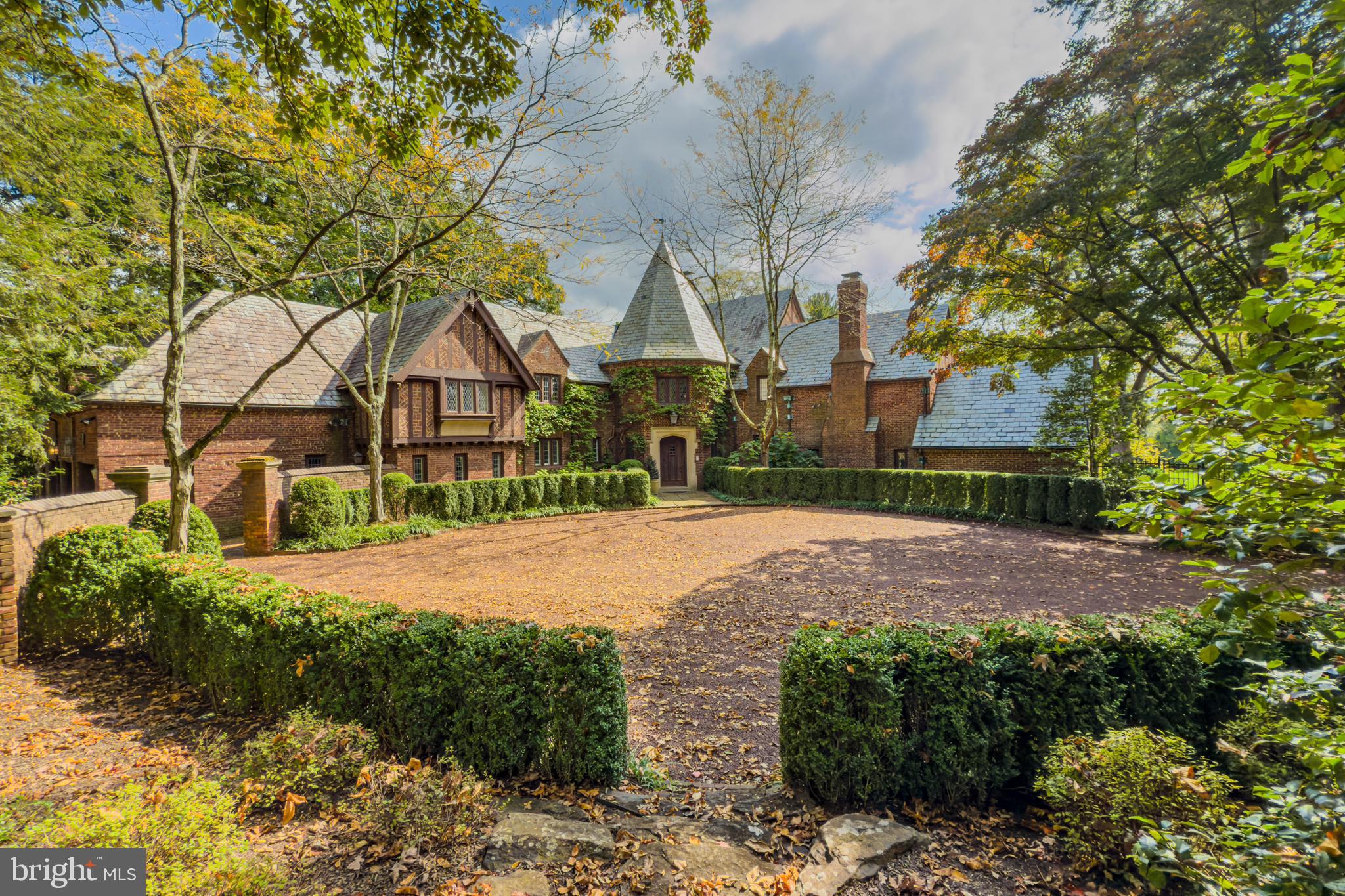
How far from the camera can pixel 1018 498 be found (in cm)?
1568

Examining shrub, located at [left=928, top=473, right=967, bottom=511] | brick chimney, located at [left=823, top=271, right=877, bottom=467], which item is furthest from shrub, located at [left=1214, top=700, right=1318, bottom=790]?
brick chimney, located at [left=823, top=271, right=877, bottom=467]

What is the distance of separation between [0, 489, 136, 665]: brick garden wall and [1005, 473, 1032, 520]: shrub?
787 inches

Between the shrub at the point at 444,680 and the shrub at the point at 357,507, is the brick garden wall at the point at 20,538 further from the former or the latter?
the shrub at the point at 357,507

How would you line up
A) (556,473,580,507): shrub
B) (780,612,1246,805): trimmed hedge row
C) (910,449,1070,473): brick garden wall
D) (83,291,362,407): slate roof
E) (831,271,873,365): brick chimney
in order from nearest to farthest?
(780,612,1246,805): trimmed hedge row < (83,291,362,407): slate roof < (910,449,1070,473): brick garden wall < (556,473,580,507): shrub < (831,271,873,365): brick chimney

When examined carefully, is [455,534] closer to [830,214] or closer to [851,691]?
[851,691]

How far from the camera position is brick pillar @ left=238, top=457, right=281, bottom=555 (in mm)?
12047

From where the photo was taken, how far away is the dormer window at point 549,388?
2273 centimetres

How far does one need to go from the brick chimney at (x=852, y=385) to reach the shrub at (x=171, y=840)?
22.3m

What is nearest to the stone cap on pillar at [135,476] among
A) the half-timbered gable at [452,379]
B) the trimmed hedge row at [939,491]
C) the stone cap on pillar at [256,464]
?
the stone cap on pillar at [256,464]

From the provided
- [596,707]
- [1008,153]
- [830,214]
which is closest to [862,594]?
[596,707]

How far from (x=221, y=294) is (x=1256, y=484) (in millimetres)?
22674

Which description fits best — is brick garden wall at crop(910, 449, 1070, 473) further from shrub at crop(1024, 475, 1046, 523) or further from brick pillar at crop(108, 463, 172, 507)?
brick pillar at crop(108, 463, 172, 507)

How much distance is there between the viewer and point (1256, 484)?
Answer: 2.18m

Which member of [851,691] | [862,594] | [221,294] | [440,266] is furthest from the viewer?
[221,294]
